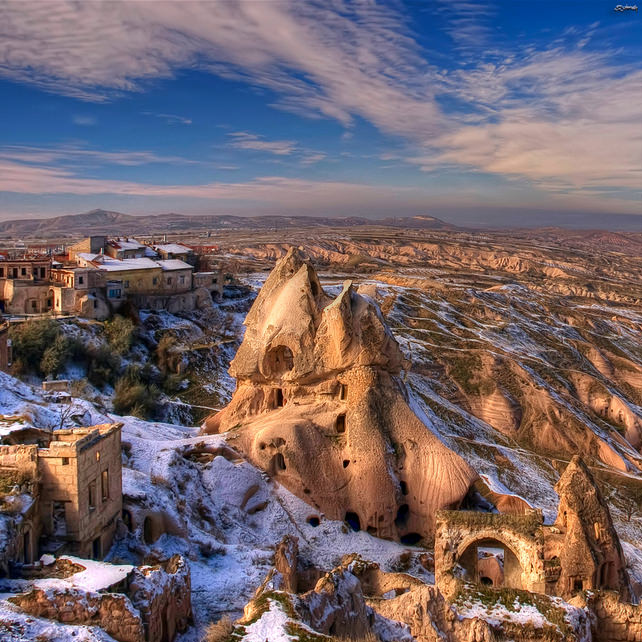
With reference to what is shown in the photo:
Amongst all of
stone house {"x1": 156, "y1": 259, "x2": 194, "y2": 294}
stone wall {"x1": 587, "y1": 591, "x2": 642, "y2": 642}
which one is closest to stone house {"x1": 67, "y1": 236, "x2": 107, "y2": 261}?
stone house {"x1": 156, "y1": 259, "x2": 194, "y2": 294}

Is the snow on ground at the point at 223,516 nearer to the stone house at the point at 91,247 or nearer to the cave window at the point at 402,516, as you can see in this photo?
the cave window at the point at 402,516

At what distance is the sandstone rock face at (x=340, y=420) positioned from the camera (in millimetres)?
22172

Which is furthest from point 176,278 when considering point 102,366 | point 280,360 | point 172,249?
point 280,360

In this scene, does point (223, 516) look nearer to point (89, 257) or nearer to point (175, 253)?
point (89, 257)

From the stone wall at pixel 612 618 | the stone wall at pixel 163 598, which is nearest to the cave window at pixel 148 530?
the stone wall at pixel 163 598

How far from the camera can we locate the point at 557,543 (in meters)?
16.6

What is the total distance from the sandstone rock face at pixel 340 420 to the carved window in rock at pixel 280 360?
4 cm

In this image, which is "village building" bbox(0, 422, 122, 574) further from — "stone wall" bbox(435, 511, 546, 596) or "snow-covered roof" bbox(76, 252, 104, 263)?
"snow-covered roof" bbox(76, 252, 104, 263)

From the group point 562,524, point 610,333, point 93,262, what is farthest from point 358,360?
point 610,333

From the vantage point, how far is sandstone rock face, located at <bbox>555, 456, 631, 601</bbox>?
16203 millimetres

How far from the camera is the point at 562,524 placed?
1673 cm

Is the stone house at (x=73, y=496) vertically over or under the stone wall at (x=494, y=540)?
over

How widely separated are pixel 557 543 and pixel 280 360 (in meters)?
11.9

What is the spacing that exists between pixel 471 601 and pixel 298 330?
41.6ft
